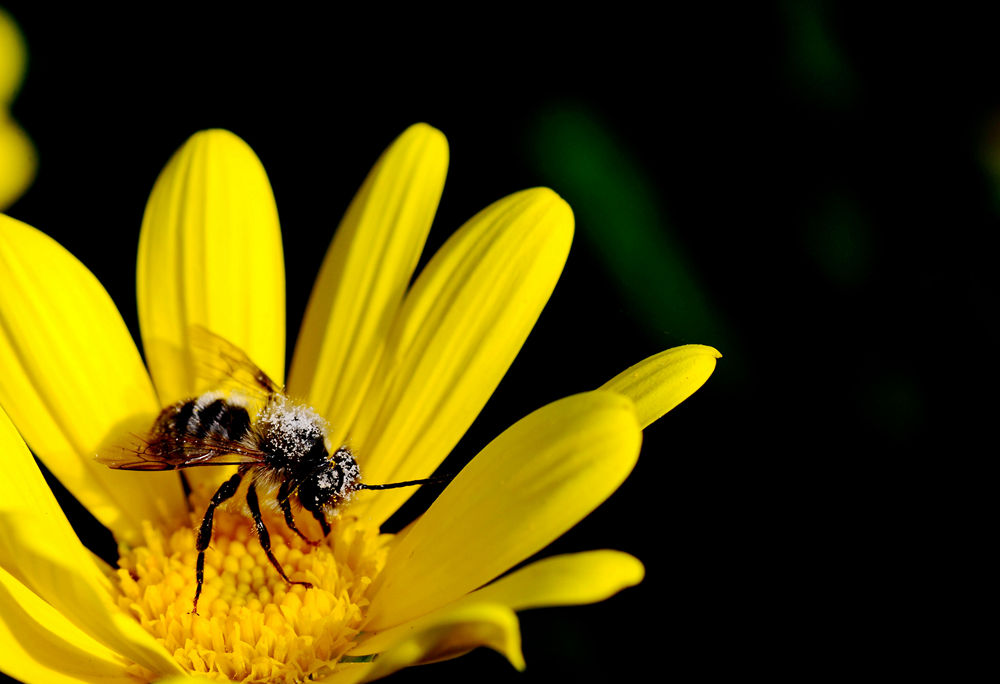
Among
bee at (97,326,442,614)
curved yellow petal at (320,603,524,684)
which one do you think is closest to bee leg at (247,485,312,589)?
bee at (97,326,442,614)

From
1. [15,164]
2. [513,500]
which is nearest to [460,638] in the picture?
[513,500]

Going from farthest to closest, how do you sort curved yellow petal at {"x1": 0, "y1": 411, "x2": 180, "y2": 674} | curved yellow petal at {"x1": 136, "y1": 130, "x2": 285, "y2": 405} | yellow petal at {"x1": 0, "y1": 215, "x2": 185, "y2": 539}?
curved yellow petal at {"x1": 136, "y1": 130, "x2": 285, "y2": 405}, yellow petal at {"x1": 0, "y1": 215, "x2": 185, "y2": 539}, curved yellow petal at {"x1": 0, "y1": 411, "x2": 180, "y2": 674}

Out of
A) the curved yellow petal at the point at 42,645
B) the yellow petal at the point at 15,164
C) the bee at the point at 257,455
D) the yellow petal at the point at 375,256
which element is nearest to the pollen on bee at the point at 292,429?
the bee at the point at 257,455

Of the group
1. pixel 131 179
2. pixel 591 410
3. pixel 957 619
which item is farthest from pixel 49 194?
pixel 957 619

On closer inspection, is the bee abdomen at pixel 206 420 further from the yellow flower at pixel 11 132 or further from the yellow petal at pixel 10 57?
the yellow petal at pixel 10 57

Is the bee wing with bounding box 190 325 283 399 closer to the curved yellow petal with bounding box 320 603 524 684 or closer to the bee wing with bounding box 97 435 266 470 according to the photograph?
the bee wing with bounding box 97 435 266 470
